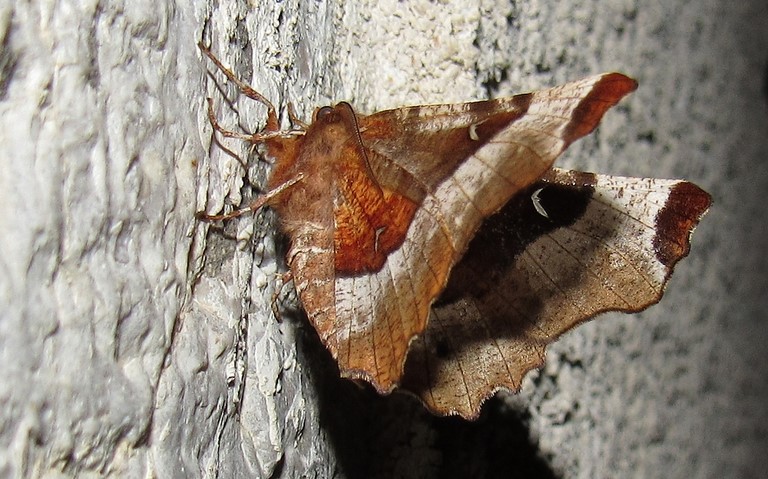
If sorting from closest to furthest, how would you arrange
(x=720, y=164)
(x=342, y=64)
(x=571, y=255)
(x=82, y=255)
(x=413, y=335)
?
1. (x=82, y=255)
2. (x=413, y=335)
3. (x=571, y=255)
4. (x=342, y=64)
5. (x=720, y=164)

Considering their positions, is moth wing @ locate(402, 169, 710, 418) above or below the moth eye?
below

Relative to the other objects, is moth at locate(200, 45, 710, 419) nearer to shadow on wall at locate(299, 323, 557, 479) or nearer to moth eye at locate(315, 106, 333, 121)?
moth eye at locate(315, 106, 333, 121)

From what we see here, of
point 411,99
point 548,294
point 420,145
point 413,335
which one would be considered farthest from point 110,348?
point 411,99

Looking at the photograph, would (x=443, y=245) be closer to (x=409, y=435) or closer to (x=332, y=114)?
(x=332, y=114)

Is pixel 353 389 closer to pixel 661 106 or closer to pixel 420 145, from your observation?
pixel 420 145

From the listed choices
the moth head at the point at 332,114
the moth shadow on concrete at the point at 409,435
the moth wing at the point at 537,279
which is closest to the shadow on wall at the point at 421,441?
the moth shadow on concrete at the point at 409,435

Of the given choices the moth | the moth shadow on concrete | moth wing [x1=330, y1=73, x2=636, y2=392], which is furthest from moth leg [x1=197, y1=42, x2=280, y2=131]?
the moth shadow on concrete
